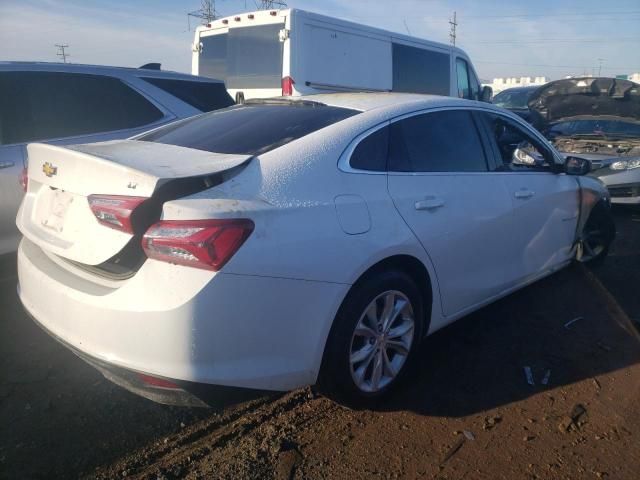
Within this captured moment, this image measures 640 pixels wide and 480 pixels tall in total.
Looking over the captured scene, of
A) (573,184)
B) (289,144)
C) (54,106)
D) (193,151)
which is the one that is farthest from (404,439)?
(54,106)

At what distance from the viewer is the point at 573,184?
4395 mm

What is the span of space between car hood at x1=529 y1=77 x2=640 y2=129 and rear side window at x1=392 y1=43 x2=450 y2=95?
1836mm

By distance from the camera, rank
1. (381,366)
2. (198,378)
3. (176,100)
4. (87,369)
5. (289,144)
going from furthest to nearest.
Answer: (176,100) → (87,369) → (381,366) → (289,144) → (198,378)

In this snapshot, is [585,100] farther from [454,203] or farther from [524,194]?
[454,203]

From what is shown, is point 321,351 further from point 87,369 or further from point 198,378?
point 87,369

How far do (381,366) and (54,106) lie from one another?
3.48 m

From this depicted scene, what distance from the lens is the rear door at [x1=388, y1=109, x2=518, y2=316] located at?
115 inches

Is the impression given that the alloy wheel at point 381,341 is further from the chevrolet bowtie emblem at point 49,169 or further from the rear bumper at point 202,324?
the chevrolet bowtie emblem at point 49,169

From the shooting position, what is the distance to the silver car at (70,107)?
403cm

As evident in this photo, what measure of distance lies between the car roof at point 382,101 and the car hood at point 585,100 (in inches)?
250

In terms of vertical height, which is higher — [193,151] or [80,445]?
[193,151]

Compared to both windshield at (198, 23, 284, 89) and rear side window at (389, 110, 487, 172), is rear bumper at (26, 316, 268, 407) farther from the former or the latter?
windshield at (198, 23, 284, 89)

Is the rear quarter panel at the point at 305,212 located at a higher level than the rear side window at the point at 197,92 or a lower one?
lower

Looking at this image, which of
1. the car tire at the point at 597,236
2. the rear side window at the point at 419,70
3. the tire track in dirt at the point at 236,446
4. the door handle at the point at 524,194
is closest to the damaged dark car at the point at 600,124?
the rear side window at the point at 419,70
